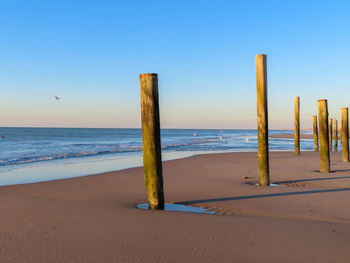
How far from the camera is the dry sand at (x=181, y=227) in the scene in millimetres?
3895

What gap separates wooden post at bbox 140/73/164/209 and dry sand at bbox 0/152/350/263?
488 millimetres

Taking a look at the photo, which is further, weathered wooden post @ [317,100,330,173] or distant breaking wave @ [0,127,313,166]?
distant breaking wave @ [0,127,313,166]

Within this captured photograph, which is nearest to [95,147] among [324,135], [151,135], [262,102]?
[324,135]

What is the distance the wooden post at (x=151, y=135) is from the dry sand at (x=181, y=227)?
1.60 ft

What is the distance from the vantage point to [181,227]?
492 centimetres

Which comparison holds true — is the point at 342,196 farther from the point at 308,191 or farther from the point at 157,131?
the point at 157,131

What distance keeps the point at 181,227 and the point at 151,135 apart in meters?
1.90

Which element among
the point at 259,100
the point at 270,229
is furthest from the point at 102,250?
the point at 259,100

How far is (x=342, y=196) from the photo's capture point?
7629 millimetres

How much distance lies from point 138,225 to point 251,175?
24.4ft

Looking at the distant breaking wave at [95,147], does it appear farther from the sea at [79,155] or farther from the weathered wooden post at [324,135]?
the weathered wooden post at [324,135]

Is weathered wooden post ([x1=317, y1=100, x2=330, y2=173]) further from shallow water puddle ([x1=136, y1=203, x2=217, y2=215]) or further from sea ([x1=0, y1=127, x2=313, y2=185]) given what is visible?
sea ([x1=0, y1=127, x2=313, y2=185])

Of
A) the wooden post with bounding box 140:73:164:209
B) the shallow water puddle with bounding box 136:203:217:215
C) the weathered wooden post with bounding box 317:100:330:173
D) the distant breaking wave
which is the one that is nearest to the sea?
the distant breaking wave

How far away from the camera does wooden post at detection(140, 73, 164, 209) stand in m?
5.96
